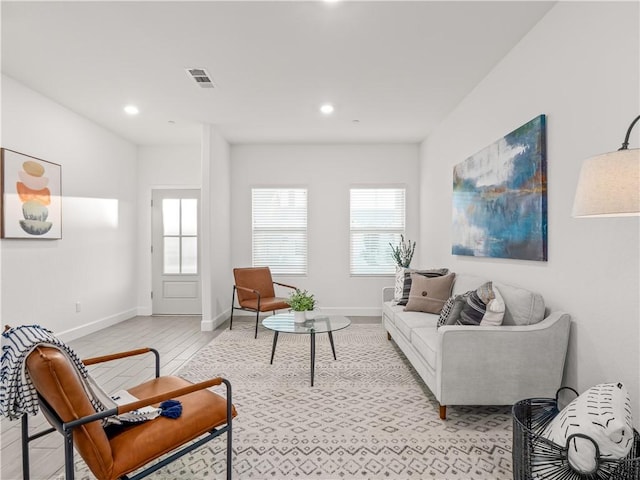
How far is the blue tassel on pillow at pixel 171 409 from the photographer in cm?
168

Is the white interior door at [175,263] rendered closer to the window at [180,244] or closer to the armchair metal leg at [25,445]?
the window at [180,244]

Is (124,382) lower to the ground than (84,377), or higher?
lower

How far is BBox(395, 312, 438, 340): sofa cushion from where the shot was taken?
3.22 meters

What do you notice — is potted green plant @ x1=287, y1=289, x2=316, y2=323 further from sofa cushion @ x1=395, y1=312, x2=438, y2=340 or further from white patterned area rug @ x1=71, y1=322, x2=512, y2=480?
sofa cushion @ x1=395, y1=312, x2=438, y2=340

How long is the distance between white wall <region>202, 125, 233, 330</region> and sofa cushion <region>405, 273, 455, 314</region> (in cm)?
268

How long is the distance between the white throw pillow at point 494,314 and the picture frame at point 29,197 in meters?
4.24

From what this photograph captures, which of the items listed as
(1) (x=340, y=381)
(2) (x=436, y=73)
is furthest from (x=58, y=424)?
(2) (x=436, y=73)

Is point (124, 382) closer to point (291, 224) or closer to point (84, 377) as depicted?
point (84, 377)

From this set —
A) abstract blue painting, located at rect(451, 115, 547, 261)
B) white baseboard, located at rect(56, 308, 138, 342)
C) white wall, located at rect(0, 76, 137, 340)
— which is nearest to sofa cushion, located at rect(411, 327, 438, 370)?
abstract blue painting, located at rect(451, 115, 547, 261)

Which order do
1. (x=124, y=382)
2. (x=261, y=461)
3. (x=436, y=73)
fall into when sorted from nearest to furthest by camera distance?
1. (x=261, y=461)
2. (x=124, y=382)
3. (x=436, y=73)

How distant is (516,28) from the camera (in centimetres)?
270

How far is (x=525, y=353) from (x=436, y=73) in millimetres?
2520

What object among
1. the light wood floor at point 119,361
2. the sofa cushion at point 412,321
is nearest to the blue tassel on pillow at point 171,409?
the light wood floor at point 119,361

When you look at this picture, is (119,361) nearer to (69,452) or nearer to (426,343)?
(69,452)
